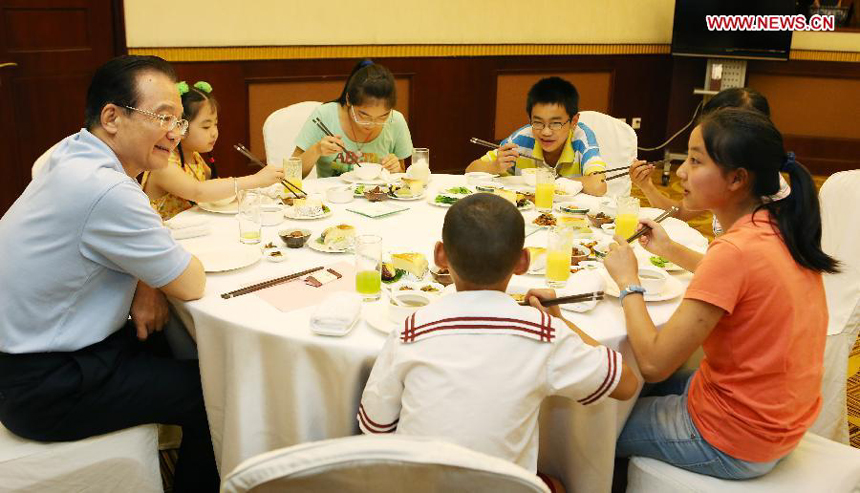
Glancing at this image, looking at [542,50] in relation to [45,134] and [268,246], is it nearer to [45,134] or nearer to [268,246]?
[45,134]

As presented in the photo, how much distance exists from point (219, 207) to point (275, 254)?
535mm

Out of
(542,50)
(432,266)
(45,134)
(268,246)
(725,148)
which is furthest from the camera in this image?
(542,50)

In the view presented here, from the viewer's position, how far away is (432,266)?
212cm

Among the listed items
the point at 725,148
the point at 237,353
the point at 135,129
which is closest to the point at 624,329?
the point at 725,148

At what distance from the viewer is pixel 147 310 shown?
197 cm

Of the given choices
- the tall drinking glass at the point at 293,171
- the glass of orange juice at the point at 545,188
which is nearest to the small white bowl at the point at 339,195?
the tall drinking glass at the point at 293,171

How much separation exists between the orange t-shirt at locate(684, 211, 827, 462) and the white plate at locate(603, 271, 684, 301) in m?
0.23

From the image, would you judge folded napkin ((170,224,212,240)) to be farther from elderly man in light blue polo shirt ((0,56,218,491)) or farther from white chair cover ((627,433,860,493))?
white chair cover ((627,433,860,493))

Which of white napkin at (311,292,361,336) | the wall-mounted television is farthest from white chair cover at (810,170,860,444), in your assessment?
the wall-mounted television

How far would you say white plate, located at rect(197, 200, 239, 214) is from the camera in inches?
103

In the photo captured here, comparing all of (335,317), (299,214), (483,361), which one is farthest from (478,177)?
(483,361)

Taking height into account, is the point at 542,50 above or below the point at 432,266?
above

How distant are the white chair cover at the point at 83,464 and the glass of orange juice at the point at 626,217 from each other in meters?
1.51

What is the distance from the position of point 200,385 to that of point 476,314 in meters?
0.95
